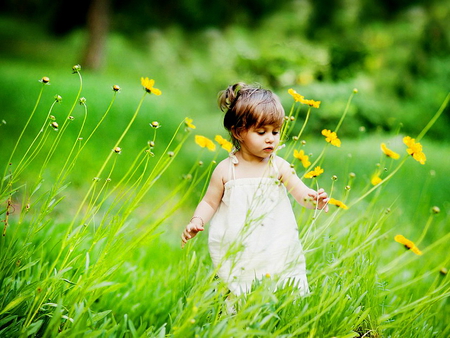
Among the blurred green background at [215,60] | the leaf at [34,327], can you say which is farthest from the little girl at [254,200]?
the blurred green background at [215,60]

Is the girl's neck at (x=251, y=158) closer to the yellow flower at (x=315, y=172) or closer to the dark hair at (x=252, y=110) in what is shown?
the dark hair at (x=252, y=110)

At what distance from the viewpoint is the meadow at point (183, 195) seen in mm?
1296

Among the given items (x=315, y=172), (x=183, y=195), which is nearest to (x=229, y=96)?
(x=315, y=172)

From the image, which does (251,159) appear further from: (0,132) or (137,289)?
(0,132)

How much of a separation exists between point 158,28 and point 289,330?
11571mm

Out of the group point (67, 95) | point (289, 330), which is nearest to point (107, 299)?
point (289, 330)

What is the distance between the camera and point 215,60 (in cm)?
1074

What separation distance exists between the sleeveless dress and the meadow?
0.26ft

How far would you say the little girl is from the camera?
5.06 feet

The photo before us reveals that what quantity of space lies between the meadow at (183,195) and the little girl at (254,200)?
9cm

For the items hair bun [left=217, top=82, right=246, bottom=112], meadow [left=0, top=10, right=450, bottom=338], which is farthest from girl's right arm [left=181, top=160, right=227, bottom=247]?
hair bun [left=217, top=82, right=246, bottom=112]

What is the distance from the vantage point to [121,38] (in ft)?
38.8

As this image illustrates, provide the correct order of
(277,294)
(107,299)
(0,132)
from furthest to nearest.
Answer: (0,132) → (107,299) → (277,294)

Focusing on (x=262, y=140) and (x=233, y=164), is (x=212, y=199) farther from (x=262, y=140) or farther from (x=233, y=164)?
(x=262, y=140)
